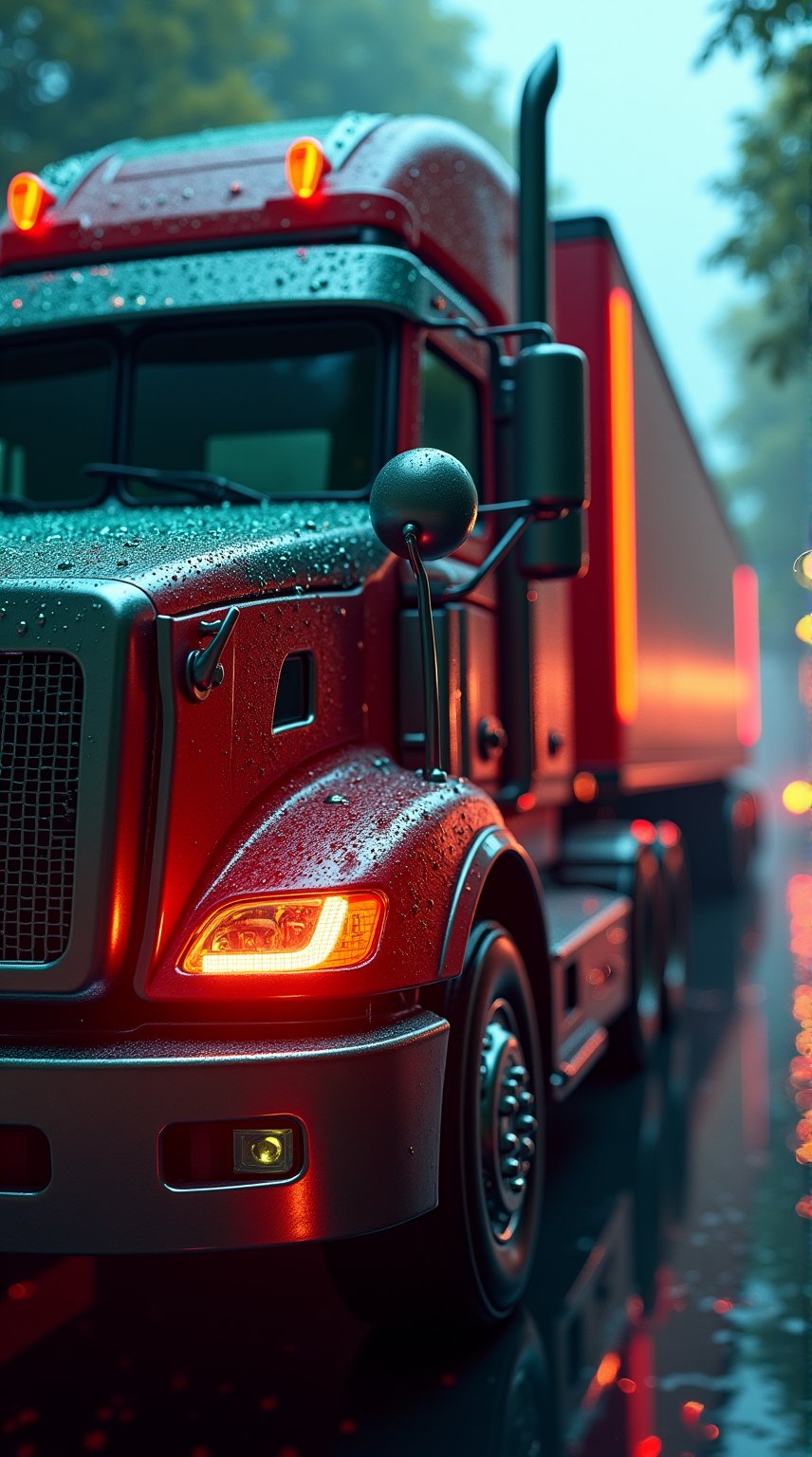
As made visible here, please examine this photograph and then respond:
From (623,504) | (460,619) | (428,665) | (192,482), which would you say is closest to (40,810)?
(428,665)

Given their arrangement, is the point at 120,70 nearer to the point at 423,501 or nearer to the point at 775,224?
the point at 775,224

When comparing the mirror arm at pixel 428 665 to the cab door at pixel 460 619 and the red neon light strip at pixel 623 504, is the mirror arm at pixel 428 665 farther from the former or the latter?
the red neon light strip at pixel 623 504

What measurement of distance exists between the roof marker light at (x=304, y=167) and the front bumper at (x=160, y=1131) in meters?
2.70

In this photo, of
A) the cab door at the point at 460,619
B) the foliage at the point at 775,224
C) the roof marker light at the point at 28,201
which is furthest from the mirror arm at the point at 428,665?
the foliage at the point at 775,224

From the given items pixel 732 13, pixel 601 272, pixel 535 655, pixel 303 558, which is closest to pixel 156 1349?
pixel 303 558

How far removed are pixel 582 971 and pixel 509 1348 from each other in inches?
73.4

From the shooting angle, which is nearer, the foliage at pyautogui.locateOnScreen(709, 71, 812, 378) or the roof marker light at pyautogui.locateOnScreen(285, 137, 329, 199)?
the roof marker light at pyautogui.locateOnScreen(285, 137, 329, 199)

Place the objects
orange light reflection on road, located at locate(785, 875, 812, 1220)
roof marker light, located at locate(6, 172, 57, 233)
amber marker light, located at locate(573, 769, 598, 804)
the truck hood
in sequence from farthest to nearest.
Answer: amber marker light, located at locate(573, 769, 598, 804)
orange light reflection on road, located at locate(785, 875, 812, 1220)
roof marker light, located at locate(6, 172, 57, 233)
the truck hood

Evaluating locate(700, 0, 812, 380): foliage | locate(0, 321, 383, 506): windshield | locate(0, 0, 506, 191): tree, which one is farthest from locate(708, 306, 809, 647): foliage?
locate(0, 321, 383, 506): windshield

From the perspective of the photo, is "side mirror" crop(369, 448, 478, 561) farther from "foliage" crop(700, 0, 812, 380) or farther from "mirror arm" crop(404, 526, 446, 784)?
"foliage" crop(700, 0, 812, 380)

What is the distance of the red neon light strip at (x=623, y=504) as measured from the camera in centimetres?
731

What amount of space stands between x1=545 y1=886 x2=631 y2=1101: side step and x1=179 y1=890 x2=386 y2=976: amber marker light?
1.66 metres

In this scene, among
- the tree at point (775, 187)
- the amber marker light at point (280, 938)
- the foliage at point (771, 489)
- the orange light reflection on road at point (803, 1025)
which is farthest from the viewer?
the foliage at point (771, 489)

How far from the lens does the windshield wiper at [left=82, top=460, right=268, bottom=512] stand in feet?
14.7
